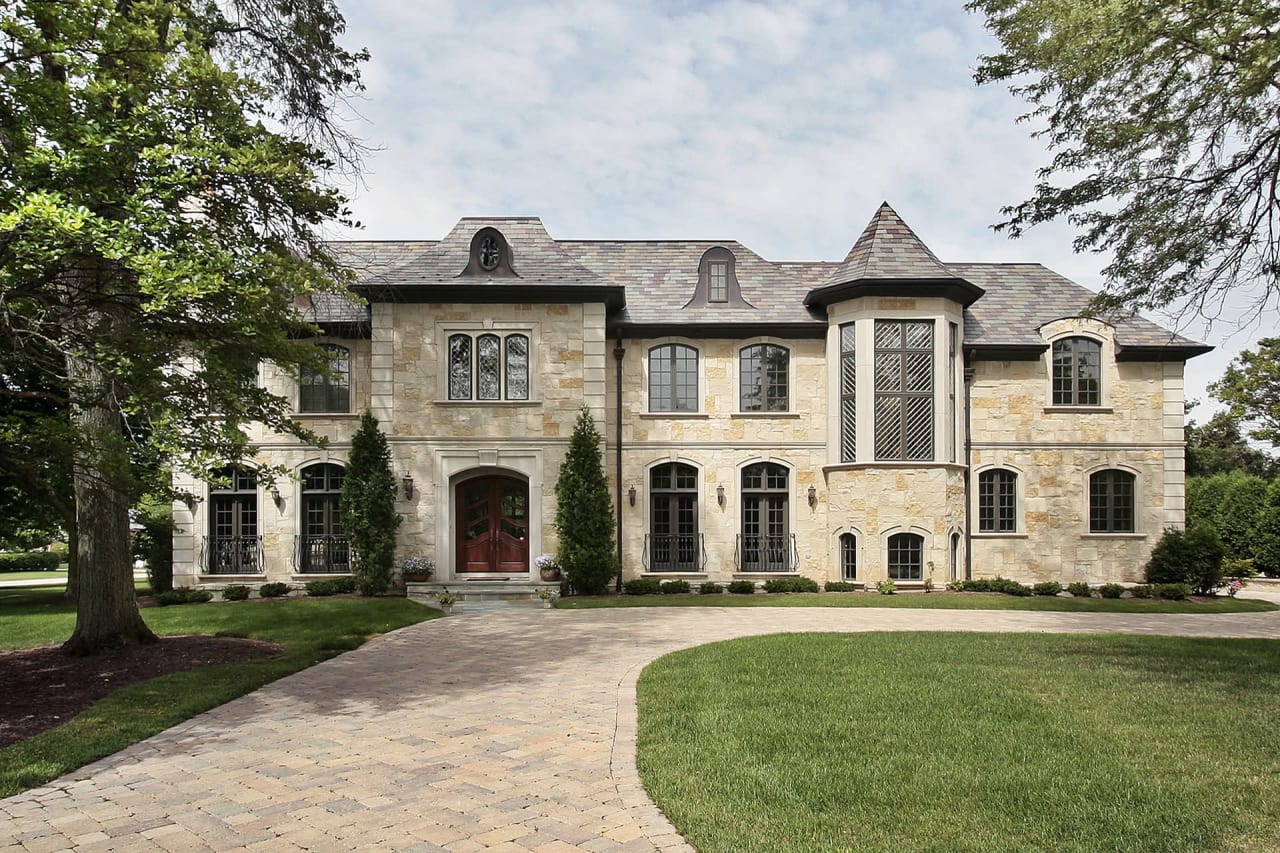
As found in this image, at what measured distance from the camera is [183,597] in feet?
56.7

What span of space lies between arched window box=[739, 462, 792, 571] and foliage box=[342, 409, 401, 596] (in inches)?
303

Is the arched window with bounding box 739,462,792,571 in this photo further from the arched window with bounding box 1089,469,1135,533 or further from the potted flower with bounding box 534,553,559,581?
the arched window with bounding box 1089,469,1135,533

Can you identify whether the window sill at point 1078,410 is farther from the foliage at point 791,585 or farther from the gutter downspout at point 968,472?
the foliage at point 791,585

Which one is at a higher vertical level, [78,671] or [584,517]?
[584,517]

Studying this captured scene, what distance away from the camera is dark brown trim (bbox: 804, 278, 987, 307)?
1816cm

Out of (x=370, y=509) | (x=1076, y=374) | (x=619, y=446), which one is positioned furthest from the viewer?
(x=1076, y=374)

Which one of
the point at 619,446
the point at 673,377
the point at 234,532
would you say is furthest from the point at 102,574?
the point at 673,377

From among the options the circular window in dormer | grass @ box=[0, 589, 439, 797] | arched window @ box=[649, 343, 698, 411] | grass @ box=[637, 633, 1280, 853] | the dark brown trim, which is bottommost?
grass @ box=[0, 589, 439, 797]

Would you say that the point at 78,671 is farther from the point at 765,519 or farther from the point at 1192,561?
the point at 1192,561

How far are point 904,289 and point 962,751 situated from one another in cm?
1413

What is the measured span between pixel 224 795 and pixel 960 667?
22.8 ft

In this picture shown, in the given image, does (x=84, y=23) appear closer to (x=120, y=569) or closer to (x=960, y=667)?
(x=120, y=569)

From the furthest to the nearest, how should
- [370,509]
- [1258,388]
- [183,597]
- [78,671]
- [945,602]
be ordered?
1. [1258,388]
2. [370,509]
3. [183,597]
4. [945,602]
5. [78,671]

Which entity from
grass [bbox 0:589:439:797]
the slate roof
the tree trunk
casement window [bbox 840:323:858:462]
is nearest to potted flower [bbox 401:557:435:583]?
grass [bbox 0:589:439:797]
